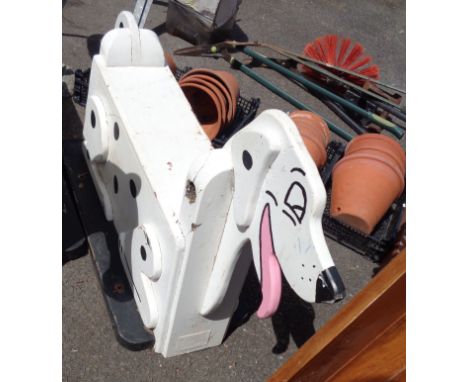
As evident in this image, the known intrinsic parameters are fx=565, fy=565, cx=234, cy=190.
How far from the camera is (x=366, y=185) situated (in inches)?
105

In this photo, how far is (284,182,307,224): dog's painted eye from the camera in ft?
4.50

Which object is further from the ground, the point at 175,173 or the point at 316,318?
the point at 175,173

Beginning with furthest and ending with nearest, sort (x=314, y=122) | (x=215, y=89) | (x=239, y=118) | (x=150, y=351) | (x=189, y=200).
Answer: (x=239, y=118) → (x=314, y=122) → (x=215, y=89) → (x=150, y=351) → (x=189, y=200)

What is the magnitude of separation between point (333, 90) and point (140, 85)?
2035mm

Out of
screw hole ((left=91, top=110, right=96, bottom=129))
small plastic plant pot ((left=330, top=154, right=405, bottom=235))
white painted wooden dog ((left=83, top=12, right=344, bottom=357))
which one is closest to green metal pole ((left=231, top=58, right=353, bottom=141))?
small plastic plant pot ((left=330, top=154, right=405, bottom=235))

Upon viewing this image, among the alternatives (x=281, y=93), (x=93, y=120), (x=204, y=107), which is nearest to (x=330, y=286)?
(x=93, y=120)

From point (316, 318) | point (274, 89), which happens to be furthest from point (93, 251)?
point (274, 89)

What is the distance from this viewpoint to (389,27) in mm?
5402

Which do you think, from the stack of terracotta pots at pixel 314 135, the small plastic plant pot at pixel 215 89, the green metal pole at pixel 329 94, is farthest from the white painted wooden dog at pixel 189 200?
the green metal pole at pixel 329 94

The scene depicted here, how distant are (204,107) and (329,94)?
40.7 inches

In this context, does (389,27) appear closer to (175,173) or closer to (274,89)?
(274,89)

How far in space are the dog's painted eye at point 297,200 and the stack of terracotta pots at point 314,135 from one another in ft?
4.53

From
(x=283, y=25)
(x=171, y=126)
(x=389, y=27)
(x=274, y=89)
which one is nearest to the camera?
(x=171, y=126)

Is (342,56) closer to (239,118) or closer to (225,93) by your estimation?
(239,118)
